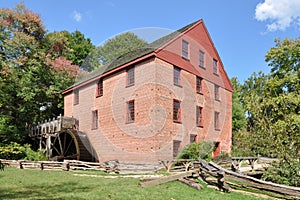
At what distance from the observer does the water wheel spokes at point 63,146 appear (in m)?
20.4

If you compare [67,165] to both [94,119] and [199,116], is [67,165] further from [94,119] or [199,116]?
[199,116]

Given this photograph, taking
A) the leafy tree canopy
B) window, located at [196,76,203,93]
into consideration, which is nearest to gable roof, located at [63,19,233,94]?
window, located at [196,76,203,93]

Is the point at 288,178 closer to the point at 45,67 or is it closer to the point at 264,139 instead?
the point at 264,139

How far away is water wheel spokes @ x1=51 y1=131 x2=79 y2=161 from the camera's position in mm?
20406

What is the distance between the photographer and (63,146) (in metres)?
21.2

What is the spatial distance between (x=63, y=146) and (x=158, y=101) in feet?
32.8

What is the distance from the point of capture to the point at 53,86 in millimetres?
24797

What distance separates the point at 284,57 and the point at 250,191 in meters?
23.7

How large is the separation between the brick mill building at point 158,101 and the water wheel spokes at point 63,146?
3.92ft

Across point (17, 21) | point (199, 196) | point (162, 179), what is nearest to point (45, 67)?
point (17, 21)

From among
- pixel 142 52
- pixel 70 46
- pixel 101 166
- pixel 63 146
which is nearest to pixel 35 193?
pixel 101 166

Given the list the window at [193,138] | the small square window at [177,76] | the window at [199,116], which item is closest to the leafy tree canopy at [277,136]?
the window at [193,138]

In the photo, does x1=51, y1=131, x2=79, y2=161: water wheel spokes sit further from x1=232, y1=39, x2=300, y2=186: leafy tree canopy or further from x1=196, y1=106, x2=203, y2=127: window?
x1=232, y1=39, x2=300, y2=186: leafy tree canopy

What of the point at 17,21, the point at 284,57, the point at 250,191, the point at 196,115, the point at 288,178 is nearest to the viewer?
the point at 250,191
